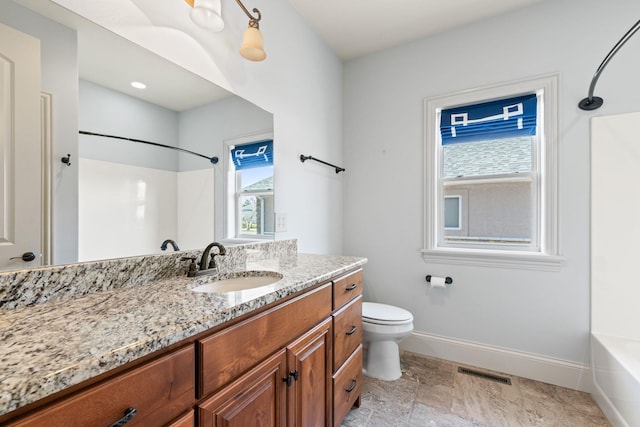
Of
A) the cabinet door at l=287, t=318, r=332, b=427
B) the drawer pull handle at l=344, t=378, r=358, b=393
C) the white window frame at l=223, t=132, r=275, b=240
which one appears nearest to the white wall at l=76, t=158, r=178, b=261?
the white window frame at l=223, t=132, r=275, b=240

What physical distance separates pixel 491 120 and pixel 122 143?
2385mm

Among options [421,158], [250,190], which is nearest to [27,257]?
[250,190]

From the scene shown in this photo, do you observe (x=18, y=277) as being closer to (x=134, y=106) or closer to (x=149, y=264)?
(x=149, y=264)

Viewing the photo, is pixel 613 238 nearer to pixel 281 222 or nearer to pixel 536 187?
pixel 536 187

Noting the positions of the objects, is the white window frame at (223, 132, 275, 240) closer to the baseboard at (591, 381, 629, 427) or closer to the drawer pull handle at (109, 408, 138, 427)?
the drawer pull handle at (109, 408, 138, 427)

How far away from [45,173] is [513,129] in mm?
2648

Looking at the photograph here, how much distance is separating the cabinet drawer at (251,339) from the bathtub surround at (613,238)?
6.08ft

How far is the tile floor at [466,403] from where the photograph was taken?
156 centimetres

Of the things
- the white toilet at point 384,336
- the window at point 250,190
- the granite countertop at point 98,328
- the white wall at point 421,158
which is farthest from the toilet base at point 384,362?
the granite countertop at point 98,328

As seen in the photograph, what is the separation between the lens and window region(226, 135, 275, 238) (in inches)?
59.9

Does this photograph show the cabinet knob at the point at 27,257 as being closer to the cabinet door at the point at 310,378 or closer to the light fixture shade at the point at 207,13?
the cabinet door at the point at 310,378

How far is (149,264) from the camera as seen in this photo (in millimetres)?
1097

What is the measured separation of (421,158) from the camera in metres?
2.34

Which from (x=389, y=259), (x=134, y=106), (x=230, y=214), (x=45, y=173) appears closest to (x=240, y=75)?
(x=134, y=106)
